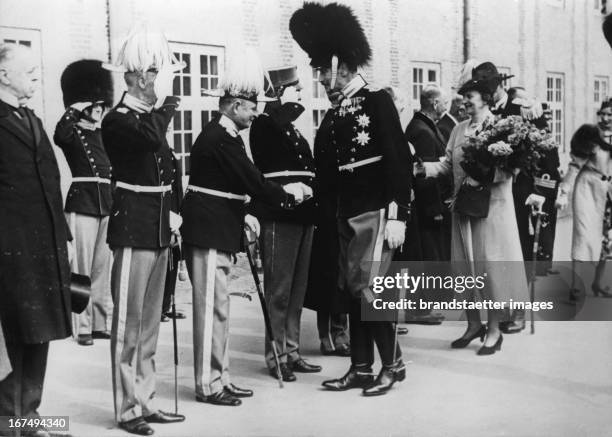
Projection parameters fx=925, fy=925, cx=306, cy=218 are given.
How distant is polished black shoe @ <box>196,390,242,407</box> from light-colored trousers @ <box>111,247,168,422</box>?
0.39 metres

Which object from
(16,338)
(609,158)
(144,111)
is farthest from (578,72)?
(16,338)

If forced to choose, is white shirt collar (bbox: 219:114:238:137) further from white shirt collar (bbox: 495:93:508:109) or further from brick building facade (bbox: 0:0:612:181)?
white shirt collar (bbox: 495:93:508:109)

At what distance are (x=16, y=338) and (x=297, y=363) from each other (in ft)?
6.45

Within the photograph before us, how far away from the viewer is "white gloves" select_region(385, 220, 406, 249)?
17.2ft

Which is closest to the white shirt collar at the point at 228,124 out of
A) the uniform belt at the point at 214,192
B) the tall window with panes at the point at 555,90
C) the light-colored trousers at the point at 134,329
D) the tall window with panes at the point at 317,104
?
the uniform belt at the point at 214,192

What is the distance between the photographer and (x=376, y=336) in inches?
210

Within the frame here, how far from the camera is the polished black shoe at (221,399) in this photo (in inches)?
198

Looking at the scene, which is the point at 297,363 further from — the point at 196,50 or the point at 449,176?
the point at 196,50

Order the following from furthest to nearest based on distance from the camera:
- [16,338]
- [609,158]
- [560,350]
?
1. [609,158]
2. [560,350]
3. [16,338]

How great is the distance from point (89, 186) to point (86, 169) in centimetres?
12

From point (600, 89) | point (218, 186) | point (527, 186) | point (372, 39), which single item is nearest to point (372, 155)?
point (218, 186)

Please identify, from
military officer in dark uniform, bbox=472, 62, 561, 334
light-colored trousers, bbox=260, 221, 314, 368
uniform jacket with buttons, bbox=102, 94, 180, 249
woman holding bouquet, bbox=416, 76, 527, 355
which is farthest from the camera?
military officer in dark uniform, bbox=472, 62, 561, 334

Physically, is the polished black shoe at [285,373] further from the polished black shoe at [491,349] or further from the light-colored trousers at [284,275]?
the polished black shoe at [491,349]

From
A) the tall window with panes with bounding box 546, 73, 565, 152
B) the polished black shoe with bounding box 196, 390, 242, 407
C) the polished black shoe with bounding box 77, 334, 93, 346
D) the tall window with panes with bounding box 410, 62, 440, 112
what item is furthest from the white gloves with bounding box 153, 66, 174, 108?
the tall window with panes with bounding box 546, 73, 565, 152
